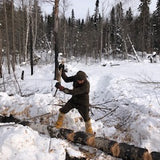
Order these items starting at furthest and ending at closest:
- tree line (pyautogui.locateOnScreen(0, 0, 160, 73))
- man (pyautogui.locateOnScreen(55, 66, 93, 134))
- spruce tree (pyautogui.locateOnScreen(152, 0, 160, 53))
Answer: spruce tree (pyautogui.locateOnScreen(152, 0, 160, 53))
tree line (pyautogui.locateOnScreen(0, 0, 160, 73))
man (pyautogui.locateOnScreen(55, 66, 93, 134))

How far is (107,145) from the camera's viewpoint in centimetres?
432

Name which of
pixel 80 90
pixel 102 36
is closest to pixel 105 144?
pixel 80 90

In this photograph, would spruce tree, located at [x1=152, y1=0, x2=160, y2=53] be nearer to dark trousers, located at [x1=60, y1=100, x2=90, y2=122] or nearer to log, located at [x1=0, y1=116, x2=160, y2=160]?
dark trousers, located at [x1=60, y1=100, x2=90, y2=122]

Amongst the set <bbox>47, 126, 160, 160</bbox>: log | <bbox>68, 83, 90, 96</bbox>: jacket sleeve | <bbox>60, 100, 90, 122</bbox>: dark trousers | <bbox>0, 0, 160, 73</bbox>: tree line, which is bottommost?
<bbox>47, 126, 160, 160</bbox>: log

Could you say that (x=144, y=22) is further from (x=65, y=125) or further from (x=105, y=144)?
(x=105, y=144)

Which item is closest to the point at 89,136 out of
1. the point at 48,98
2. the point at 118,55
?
the point at 48,98

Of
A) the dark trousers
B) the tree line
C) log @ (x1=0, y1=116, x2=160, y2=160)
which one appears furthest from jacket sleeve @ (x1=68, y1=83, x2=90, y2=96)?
the tree line

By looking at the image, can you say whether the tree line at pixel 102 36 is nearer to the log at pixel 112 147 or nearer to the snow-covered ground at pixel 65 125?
the snow-covered ground at pixel 65 125

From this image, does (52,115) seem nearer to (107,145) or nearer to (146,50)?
(107,145)

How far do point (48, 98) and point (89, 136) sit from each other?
2330 mm

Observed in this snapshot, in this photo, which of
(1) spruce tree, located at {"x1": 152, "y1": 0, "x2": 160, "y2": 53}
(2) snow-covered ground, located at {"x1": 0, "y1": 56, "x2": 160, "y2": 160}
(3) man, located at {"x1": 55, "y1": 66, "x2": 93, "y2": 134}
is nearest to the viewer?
(2) snow-covered ground, located at {"x1": 0, "y1": 56, "x2": 160, "y2": 160}

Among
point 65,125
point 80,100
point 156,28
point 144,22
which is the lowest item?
point 65,125

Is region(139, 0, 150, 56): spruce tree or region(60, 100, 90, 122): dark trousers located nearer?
region(60, 100, 90, 122): dark trousers

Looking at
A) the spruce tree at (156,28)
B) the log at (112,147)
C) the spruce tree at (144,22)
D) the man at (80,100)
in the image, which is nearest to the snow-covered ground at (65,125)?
the log at (112,147)
